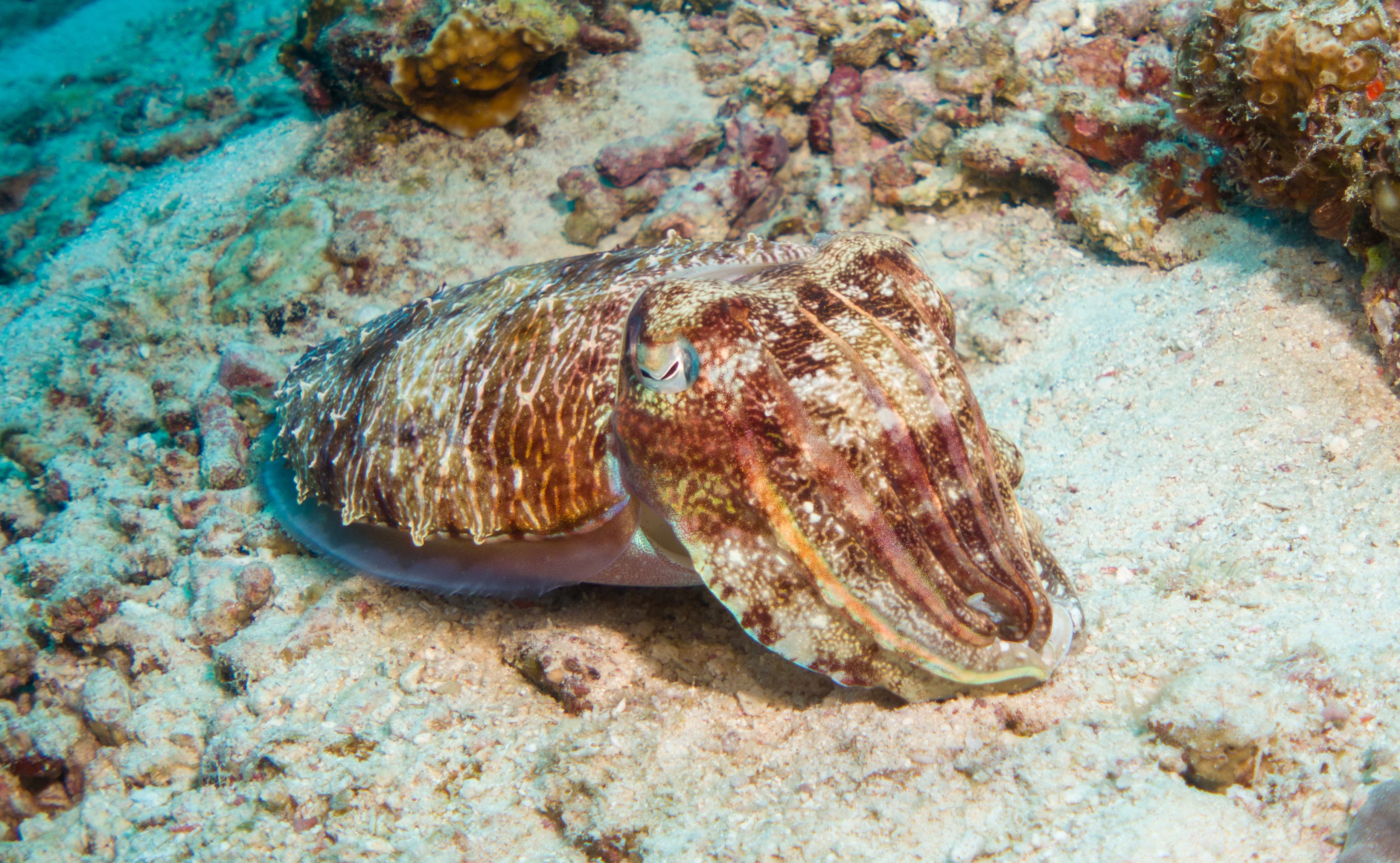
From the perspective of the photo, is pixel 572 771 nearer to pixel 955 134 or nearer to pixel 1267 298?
pixel 1267 298

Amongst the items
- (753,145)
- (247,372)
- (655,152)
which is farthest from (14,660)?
(753,145)

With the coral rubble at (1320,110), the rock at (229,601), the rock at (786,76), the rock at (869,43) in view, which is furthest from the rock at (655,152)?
the rock at (229,601)

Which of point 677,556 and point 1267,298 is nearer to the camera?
point 677,556

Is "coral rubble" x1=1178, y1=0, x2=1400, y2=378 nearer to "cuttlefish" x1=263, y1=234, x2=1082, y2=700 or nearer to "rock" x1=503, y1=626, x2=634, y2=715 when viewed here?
"cuttlefish" x1=263, y1=234, x2=1082, y2=700

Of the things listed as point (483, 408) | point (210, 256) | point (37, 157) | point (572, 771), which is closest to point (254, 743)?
point (572, 771)

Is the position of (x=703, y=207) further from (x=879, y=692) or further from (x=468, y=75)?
(x=879, y=692)

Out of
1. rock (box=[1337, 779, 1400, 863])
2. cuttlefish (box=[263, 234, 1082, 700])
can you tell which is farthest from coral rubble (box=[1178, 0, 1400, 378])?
rock (box=[1337, 779, 1400, 863])
